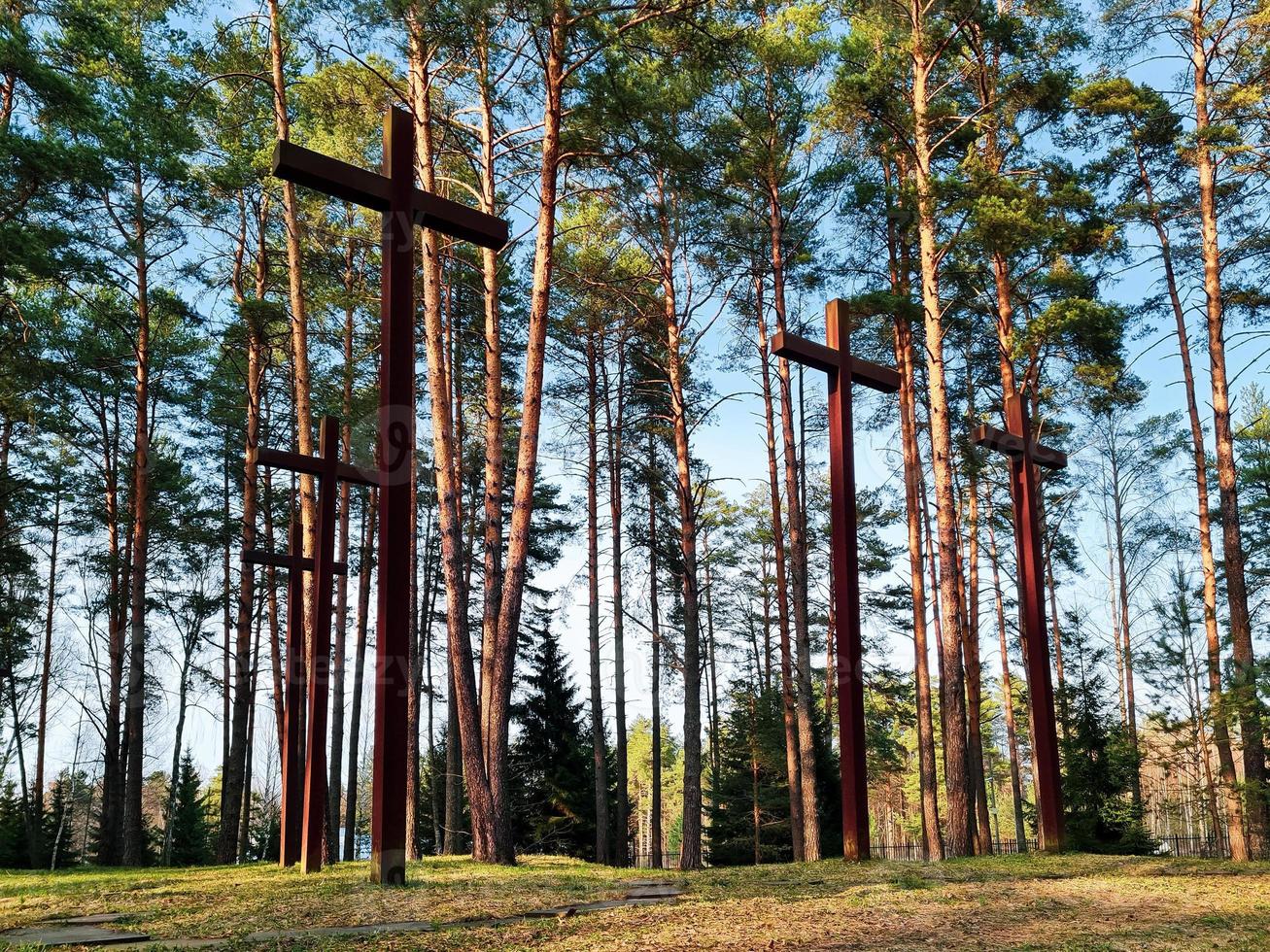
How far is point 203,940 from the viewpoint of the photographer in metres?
4.07

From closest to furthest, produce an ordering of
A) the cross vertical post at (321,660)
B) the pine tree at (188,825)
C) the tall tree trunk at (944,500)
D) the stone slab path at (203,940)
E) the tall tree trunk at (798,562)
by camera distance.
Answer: the stone slab path at (203,940)
the cross vertical post at (321,660)
the tall tree trunk at (944,500)
the tall tree trunk at (798,562)
the pine tree at (188,825)

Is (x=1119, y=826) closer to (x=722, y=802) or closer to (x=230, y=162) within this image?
(x=722, y=802)

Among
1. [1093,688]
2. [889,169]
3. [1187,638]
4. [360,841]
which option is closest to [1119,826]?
[1093,688]

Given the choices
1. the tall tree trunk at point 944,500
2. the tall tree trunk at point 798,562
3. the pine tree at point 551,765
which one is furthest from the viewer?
the pine tree at point 551,765

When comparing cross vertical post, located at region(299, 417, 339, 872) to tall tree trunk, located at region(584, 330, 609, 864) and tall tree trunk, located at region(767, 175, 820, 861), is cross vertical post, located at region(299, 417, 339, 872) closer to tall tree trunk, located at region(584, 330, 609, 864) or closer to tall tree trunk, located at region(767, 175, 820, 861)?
tall tree trunk, located at region(767, 175, 820, 861)

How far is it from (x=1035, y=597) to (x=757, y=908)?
588cm

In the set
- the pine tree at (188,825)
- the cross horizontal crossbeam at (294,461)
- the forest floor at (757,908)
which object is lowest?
the pine tree at (188,825)

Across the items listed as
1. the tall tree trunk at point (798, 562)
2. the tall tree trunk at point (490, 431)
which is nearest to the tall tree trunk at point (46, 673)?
the tall tree trunk at point (490, 431)

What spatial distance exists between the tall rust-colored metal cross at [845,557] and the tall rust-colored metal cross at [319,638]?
172 inches

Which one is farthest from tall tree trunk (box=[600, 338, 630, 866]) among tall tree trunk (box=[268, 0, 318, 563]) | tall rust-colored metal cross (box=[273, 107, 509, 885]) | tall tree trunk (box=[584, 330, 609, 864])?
tall rust-colored metal cross (box=[273, 107, 509, 885])

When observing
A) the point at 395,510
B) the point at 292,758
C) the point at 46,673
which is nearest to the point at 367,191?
the point at 395,510

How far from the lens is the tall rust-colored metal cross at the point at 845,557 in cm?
727

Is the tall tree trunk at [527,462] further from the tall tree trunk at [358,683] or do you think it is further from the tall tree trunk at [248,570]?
the tall tree trunk at [358,683]

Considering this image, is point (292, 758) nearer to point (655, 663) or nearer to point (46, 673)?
point (655, 663)
